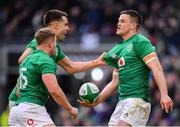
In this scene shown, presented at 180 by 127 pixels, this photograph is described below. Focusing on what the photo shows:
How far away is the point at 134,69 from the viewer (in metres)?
9.56

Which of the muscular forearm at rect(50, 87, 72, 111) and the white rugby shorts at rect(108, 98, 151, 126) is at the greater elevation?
the muscular forearm at rect(50, 87, 72, 111)

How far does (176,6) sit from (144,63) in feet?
33.9

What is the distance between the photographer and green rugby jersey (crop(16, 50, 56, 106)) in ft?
30.3

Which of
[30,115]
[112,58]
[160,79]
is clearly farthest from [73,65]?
[160,79]

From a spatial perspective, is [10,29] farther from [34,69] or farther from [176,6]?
[34,69]

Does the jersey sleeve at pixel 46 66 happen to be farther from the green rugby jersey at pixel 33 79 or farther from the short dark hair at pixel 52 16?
the short dark hair at pixel 52 16

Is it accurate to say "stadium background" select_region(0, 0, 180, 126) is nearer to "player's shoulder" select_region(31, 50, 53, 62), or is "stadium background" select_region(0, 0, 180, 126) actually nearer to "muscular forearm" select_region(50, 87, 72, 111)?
"player's shoulder" select_region(31, 50, 53, 62)

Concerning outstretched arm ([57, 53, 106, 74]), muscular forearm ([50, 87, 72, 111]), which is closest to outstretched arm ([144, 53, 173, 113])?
muscular forearm ([50, 87, 72, 111])

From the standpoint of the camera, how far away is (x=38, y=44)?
944 cm

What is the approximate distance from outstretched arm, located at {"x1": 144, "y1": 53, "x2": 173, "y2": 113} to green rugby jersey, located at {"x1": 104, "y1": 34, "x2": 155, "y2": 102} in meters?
0.09

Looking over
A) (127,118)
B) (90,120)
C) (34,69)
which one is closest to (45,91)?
(34,69)

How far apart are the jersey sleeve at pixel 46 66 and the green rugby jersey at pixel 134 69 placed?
998 millimetres

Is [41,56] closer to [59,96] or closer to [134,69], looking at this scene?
[59,96]

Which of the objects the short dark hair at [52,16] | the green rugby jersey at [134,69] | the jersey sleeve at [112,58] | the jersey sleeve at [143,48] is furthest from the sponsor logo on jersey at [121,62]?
the short dark hair at [52,16]
